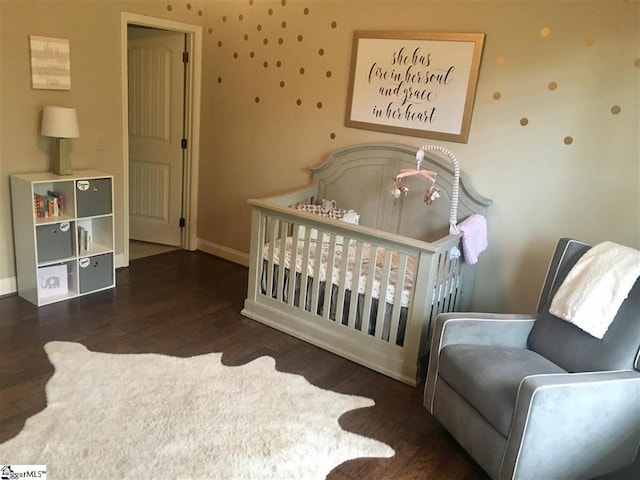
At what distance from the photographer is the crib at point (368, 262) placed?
282cm

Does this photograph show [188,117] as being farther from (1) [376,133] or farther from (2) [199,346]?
(2) [199,346]

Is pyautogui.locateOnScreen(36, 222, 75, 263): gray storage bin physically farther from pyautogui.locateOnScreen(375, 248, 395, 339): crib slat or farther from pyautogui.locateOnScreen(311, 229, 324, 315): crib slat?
pyautogui.locateOnScreen(375, 248, 395, 339): crib slat

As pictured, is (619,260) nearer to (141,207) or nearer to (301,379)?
(301,379)

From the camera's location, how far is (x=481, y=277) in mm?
3287

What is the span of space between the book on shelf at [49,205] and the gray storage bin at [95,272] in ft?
1.23

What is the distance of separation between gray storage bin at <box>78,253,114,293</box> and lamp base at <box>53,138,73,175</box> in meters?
0.63

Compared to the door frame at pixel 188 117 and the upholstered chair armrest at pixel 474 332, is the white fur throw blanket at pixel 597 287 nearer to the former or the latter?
the upholstered chair armrest at pixel 474 332

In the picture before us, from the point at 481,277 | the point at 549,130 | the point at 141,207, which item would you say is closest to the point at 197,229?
the point at 141,207

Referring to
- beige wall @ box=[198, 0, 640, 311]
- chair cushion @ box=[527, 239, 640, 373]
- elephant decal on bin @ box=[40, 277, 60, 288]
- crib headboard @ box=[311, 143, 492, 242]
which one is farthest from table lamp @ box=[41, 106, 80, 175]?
chair cushion @ box=[527, 239, 640, 373]

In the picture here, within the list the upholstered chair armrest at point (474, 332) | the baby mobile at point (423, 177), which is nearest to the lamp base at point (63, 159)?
the baby mobile at point (423, 177)

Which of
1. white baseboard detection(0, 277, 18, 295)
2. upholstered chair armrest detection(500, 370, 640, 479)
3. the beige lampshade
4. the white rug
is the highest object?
the beige lampshade

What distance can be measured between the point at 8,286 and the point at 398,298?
108 inches

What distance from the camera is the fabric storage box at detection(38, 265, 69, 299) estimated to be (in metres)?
3.44

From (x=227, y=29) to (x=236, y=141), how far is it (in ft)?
3.07
